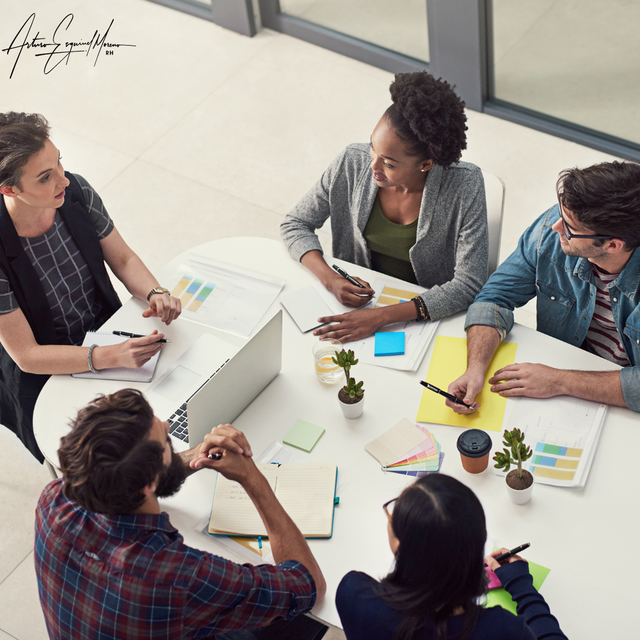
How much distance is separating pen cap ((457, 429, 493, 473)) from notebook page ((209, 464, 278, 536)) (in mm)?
463

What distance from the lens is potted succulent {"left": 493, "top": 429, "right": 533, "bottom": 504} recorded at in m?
1.64

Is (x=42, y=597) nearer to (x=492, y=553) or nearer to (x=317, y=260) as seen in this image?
(x=492, y=553)

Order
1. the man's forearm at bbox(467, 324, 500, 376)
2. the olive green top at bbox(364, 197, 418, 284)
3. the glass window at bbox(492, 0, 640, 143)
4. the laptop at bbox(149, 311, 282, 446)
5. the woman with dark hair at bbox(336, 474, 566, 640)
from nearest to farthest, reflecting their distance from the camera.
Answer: the woman with dark hair at bbox(336, 474, 566, 640)
the laptop at bbox(149, 311, 282, 446)
the man's forearm at bbox(467, 324, 500, 376)
the olive green top at bbox(364, 197, 418, 284)
the glass window at bbox(492, 0, 640, 143)

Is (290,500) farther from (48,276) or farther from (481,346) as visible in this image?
(48,276)

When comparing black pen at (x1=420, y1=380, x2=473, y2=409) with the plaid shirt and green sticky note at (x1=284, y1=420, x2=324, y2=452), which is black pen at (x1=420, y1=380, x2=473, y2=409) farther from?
the plaid shirt

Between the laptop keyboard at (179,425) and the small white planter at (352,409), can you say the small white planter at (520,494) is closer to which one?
the small white planter at (352,409)

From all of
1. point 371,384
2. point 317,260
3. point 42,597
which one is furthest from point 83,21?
point 42,597

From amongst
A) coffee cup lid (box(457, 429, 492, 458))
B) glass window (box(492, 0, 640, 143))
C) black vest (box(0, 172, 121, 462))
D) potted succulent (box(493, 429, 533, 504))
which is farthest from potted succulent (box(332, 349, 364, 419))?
glass window (box(492, 0, 640, 143))

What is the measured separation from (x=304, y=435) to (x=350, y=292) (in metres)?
0.52

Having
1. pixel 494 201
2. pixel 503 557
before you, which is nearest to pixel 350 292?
pixel 494 201

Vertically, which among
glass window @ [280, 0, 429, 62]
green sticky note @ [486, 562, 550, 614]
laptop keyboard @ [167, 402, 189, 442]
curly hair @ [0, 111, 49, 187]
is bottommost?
glass window @ [280, 0, 429, 62]

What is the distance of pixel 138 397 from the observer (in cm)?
153

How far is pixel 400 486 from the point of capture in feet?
5.76

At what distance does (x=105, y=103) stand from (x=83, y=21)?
97cm
